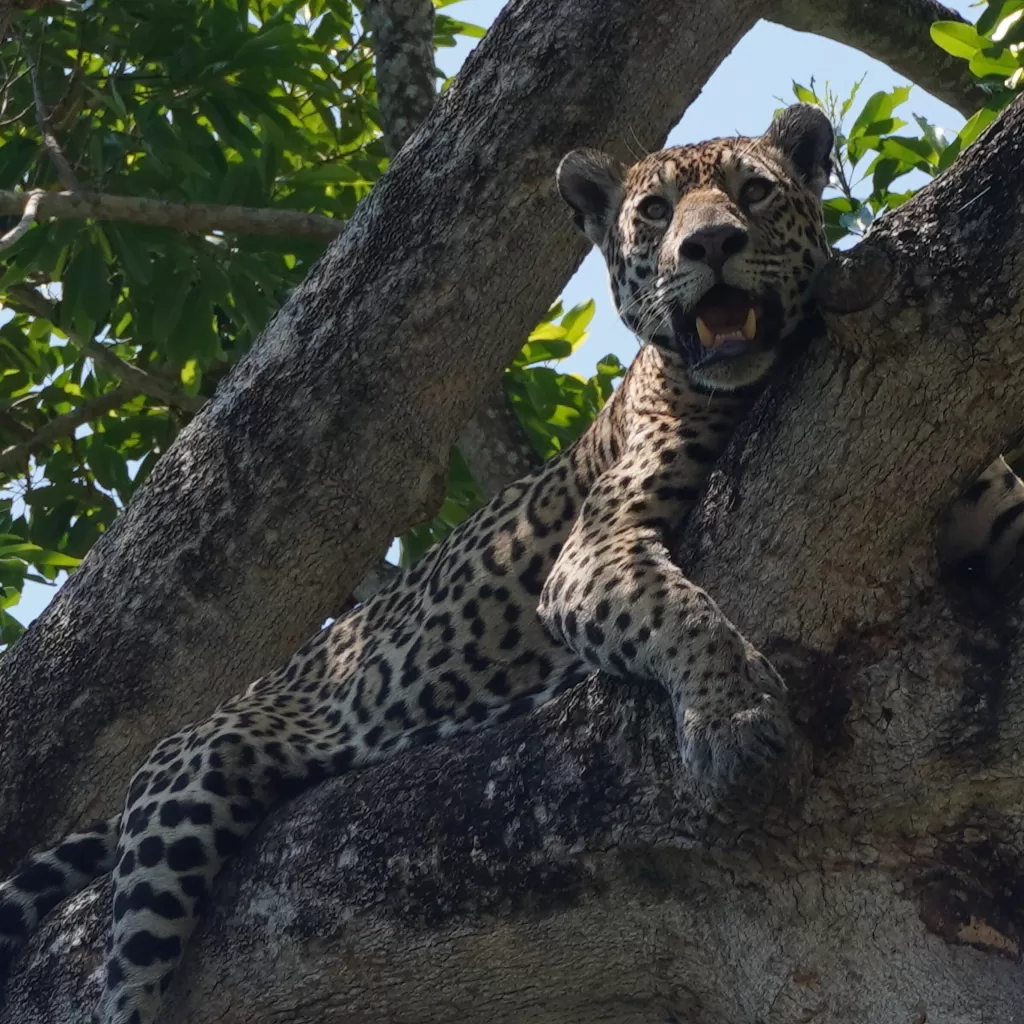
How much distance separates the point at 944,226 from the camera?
3.71 meters

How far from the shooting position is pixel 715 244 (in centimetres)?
500

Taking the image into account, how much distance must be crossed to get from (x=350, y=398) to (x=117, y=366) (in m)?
2.54

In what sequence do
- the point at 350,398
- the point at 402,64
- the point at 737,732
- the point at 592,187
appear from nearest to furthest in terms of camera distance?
the point at 737,732
the point at 592,187
the point at 350,398
the point at 402,64

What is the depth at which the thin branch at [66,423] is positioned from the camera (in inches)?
342

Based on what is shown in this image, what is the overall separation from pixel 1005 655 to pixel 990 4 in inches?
119

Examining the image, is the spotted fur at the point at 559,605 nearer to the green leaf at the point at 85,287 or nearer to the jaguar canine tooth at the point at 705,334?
the jaguar canine tooth at the point at 705,334

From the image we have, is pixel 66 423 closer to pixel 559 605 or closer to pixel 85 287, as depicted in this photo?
pixel 85 287

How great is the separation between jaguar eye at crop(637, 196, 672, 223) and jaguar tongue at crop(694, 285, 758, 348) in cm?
65

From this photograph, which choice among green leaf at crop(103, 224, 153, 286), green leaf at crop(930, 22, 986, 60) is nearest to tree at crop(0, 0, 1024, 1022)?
green leaf at crop(930, 22, 986, 60)

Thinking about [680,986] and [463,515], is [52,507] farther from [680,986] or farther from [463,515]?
[680,986]

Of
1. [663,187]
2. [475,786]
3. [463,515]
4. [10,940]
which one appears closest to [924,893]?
[475,786]

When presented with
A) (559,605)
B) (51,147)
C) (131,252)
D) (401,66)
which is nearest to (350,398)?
(559,605)

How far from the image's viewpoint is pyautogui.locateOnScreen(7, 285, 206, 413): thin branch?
8.20 meters

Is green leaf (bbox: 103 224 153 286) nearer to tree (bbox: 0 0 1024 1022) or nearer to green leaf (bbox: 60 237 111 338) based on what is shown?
green leaf (bbox: 60 237 111 338)
